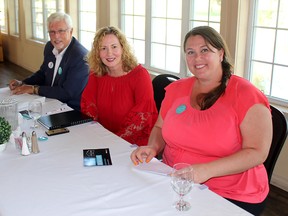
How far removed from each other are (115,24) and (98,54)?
249 cm

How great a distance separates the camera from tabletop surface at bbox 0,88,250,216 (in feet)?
4.29

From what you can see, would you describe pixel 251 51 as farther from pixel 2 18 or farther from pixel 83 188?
pixel 2 18

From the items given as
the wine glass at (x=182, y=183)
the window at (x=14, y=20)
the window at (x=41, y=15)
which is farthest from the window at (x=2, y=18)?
the wine glass at (x=182, y=183)

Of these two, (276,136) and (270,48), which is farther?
(270,48)

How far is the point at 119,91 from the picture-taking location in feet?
8.11

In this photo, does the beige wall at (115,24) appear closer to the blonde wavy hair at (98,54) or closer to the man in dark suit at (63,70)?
the blonde wavy hair at (98,54)

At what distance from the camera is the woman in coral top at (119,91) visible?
2412 millimetres

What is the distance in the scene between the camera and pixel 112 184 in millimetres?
1496

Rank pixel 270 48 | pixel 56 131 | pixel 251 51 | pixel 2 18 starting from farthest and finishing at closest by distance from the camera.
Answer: pixel 2 18 < pixel 251 51 < pixel 270 48 < pixel 56 131

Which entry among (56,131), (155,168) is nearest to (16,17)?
(56,131)

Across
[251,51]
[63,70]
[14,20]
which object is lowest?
[63,70]

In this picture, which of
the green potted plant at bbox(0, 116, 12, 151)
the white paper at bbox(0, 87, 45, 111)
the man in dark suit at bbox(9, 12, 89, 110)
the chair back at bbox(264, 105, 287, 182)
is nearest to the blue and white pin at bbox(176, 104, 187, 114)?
the chair back at bbox(264, 105, 287, 182)

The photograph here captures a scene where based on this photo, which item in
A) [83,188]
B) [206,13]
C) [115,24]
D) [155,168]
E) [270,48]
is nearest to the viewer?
[83,188]

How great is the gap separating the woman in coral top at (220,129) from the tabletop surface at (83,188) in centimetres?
14
